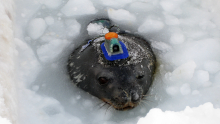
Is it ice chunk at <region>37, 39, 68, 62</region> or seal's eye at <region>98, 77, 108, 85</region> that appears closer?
seal's eye at <region>98, 77, 108, 85</region>

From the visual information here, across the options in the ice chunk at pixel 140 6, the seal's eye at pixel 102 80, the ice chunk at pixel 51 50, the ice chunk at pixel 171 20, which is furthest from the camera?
the ice chunk at pixel 140 6

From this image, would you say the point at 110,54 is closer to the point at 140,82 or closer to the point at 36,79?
the point at 140,82

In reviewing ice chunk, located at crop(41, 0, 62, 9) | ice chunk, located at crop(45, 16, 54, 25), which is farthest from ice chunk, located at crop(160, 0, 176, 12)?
ice chunk, located at crop(45, 16, 54, 25)

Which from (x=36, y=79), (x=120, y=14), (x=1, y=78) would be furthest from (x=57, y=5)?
(x=1, y=78)

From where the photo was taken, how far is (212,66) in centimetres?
306

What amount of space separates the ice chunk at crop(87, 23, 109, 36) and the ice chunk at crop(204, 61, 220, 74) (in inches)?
60.5

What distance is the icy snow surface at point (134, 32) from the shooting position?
101 inches

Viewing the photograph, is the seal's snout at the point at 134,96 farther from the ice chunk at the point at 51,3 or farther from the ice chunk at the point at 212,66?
the ice chunk at the point at 51,3

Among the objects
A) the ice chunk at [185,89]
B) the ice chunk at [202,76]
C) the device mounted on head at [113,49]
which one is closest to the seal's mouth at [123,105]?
the device mounted on head at [113,49]

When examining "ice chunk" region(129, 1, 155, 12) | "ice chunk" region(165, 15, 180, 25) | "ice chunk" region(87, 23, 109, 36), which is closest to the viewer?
"ice chunk" region(87, 23, 109, 36)

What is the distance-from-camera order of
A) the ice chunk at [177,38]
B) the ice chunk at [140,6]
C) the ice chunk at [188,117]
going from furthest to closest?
the ice chunk at [140,6], the ice chunk at [177,38], the ice chunk at [188,117]

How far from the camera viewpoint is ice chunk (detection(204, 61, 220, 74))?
301 centimetres

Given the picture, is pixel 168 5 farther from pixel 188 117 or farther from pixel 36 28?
pixel 188 117

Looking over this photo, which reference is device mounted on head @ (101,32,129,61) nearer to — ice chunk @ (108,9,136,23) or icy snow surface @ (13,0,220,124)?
icy snow surface @ (13,0,220,124)
